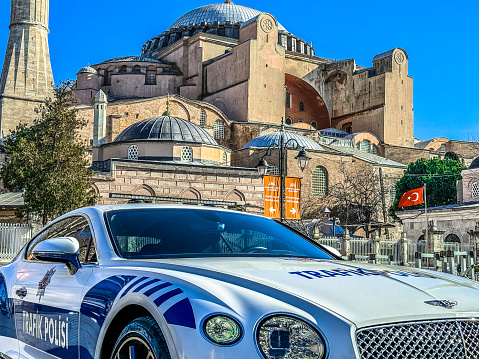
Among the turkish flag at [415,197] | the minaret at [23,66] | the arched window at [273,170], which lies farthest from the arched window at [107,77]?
the turkish flag at [415,197]

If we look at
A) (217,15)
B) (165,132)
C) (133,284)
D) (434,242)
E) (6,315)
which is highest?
(217,15)

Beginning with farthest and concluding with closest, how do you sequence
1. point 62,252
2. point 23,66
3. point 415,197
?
point 23,66
point 415,197
point 62,252

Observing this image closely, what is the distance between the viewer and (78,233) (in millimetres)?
3820

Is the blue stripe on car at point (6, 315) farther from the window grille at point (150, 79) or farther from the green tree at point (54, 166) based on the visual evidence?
the window grille at point (150, 79)

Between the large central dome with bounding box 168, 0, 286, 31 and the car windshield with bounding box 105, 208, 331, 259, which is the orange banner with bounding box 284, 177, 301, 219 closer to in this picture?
the large central dome with bounding box 168, 0, 286, 31

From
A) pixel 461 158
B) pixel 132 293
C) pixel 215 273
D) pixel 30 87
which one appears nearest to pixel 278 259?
pixel 215 273

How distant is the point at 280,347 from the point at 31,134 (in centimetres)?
2230

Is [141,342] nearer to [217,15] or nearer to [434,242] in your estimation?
[434,242]

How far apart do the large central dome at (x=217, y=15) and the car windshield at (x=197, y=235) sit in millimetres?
58442

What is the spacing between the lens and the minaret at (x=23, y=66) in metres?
45.4

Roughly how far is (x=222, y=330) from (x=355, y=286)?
64 cm

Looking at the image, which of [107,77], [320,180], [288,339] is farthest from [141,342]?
[107,77]

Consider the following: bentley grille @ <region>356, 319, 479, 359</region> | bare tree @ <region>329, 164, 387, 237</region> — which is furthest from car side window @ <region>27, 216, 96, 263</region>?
bare tree @ <region>329, 164, 387, 237</region>

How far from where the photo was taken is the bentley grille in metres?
2.28
